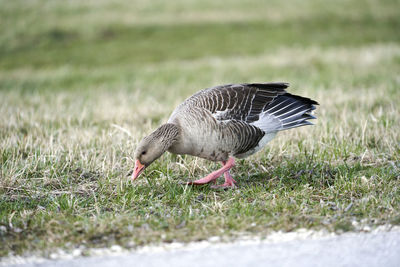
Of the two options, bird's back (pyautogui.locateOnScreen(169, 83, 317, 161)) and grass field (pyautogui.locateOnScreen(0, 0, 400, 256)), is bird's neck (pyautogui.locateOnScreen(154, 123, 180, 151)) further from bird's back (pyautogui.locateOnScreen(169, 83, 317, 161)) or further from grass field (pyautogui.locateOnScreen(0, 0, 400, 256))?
grass field (pyautogui.locateOnScreen(0, 0, 400, 256))

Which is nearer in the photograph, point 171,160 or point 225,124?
point 225,124

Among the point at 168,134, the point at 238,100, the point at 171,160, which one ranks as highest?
the point at 238,100

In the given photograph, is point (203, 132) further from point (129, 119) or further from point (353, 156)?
point (129, 119)

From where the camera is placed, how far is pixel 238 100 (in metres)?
5.45

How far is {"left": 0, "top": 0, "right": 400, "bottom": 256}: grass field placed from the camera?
4270mm

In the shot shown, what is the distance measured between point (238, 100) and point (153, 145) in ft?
3.79

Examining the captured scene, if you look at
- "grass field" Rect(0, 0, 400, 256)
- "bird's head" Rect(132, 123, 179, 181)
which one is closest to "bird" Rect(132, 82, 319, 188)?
"bird's head" Rect(132, 123, 179, 181)

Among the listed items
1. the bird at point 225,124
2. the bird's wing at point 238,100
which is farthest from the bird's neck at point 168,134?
the bird's wing at point 238,100

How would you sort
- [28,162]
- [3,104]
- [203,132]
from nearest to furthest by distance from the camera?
[203,132] < [28,162] < [3,104]

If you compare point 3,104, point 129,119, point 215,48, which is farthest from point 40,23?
point 129,119

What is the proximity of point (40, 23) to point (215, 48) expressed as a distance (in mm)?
8615

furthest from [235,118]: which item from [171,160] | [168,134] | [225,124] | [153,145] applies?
[171,160]

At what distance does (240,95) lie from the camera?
18.1 feet

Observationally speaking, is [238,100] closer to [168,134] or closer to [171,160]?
[168,134]
